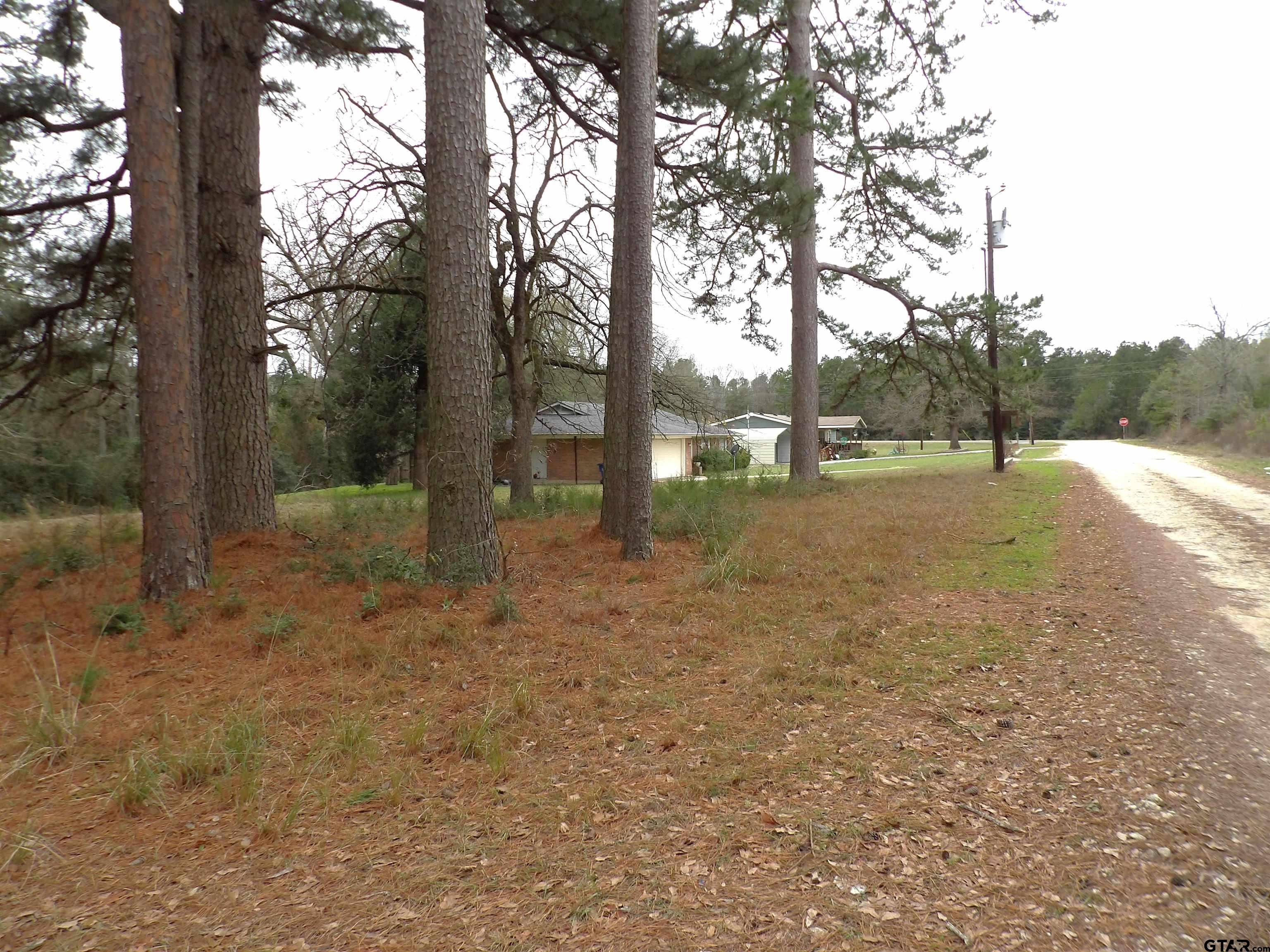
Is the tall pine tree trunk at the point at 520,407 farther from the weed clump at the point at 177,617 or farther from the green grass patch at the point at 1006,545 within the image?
the weed clump at the point at 177,617

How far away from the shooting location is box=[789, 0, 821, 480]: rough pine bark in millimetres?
14945

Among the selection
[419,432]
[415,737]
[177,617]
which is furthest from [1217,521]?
[419,432]

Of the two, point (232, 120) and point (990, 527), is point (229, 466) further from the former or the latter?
point (990, 527)

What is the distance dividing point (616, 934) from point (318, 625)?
371cm

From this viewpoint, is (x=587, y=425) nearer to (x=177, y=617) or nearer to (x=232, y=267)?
(x=232, y=267)

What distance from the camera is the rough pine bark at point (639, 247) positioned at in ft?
25.4

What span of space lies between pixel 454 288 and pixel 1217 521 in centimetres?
1172

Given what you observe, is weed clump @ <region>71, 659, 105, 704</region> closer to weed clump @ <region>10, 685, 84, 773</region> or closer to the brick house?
weed clump @ <region>10, 685, 84, 773</region>

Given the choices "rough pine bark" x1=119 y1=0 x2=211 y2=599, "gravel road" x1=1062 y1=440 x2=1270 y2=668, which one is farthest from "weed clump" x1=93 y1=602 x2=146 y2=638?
"gravel road" x1=1062 y1=440 x2=1270 y2=668

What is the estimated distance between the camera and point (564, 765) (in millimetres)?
3523

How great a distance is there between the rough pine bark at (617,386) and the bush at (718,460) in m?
12.0

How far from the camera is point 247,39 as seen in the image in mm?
7625

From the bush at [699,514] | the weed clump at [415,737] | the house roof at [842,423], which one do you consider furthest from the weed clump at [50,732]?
the house roof at [842,423]

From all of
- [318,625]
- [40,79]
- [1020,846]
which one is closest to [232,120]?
[40,79]
